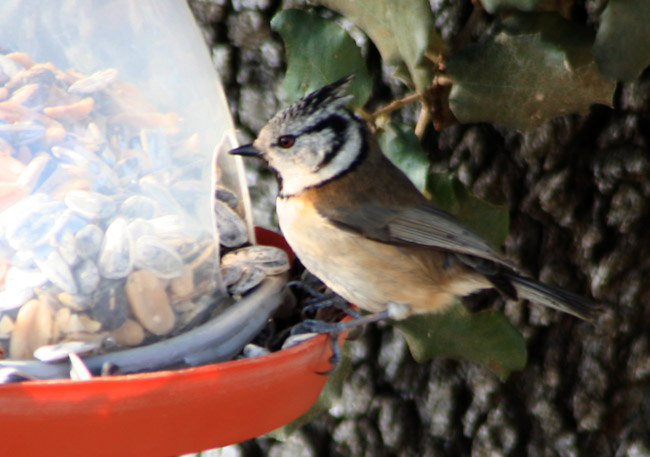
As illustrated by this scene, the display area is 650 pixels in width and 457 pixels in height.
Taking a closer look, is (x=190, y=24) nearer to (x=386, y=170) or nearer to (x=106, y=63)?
(x=106, y=63)

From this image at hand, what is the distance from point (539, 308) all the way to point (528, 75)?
1.92 feet

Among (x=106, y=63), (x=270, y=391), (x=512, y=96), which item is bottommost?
(x=270, y=391)

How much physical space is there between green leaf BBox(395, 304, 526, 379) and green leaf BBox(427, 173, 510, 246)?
0.13 metres

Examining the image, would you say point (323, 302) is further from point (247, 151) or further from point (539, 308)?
point (539, 308)

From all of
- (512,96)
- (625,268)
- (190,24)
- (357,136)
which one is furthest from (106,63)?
A: (625,268)

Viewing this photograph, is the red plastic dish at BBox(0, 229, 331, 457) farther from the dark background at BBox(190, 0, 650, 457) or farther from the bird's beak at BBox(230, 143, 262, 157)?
the dark background at BBox(190, 0, 650, 457)

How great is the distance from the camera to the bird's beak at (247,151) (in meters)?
1.16

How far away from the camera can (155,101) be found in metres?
1.10

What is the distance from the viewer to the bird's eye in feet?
4.15

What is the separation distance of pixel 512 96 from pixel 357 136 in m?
0.28

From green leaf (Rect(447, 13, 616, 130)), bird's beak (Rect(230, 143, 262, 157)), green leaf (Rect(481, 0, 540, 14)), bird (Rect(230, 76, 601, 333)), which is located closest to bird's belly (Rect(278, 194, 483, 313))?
bird (Rect(230, 76, 601, 333))

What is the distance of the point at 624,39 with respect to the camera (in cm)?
103

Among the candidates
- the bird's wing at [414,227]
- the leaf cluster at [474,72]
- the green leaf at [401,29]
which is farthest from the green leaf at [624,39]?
the bird's wing at [414,227]

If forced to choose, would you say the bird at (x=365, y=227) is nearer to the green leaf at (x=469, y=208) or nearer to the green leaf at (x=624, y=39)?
the green leaf at (x=469, y=208)
